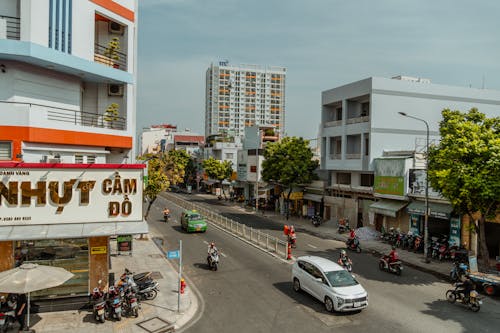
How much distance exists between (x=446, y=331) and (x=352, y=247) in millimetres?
14924

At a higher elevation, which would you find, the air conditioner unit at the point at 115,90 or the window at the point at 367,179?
the air conditioner unit at the point at 115,90

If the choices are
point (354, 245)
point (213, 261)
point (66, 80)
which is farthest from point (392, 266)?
point (66, 80)

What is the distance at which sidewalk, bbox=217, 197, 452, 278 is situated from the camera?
78.3 feet

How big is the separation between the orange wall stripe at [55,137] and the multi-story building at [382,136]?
75.1 ft

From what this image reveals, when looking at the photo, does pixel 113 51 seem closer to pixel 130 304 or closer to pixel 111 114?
pixel 111 114

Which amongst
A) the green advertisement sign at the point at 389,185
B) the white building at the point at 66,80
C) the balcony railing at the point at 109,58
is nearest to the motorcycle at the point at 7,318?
the white building at the point at 66,80

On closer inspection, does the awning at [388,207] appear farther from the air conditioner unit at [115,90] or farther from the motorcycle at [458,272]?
the air conditioner unit at [115,90]

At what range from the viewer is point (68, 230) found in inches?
592

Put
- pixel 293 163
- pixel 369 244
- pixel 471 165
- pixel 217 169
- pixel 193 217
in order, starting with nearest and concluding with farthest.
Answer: pixel 471 165
pixel 369 244
pixel 193 217
pixel 293 163
pixel 217 169

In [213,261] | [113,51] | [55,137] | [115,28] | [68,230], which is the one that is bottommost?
[213,261]

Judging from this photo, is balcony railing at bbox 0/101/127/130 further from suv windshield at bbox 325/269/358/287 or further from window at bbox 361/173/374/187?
window at bbox 361/173/374/187

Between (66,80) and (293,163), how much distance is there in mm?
29433

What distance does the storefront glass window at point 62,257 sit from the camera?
15578mm

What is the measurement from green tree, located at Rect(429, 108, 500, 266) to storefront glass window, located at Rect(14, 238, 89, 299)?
17548 mm
